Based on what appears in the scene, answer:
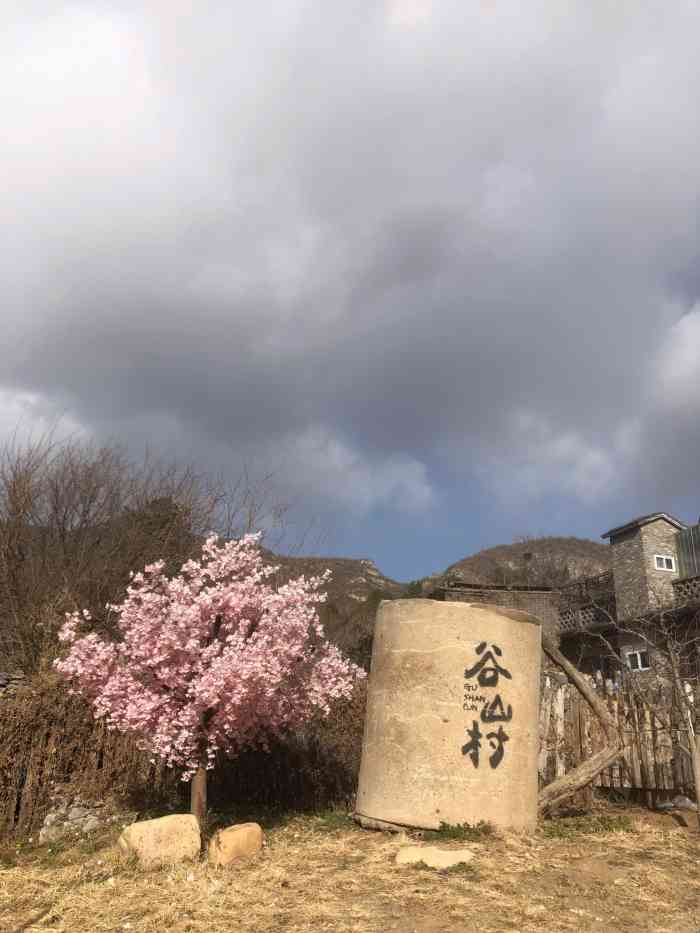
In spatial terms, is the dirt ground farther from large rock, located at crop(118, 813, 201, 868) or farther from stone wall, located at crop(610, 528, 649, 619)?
stone wall, located at crop(610, 528, 649, 619)

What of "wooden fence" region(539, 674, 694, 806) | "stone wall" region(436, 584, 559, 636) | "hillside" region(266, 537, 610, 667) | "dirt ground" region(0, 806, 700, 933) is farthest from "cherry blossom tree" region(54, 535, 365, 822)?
"stone wall" region(436, 584, 559, 636)

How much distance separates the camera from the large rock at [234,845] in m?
7.58

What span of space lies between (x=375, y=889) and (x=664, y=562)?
2594cm

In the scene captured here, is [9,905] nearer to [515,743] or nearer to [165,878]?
[165,878]

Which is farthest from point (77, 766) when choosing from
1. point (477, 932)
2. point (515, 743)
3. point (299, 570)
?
point (299, 570)

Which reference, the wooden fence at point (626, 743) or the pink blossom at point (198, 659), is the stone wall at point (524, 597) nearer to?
the wooden fence at point (626, 743)

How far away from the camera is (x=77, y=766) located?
10.0 meters

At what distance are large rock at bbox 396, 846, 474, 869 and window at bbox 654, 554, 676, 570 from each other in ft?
80.7

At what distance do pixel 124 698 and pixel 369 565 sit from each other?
47435mm

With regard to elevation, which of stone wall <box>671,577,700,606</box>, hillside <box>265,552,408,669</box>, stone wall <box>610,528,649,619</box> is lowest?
hillside <box>265,552,408,669</box>

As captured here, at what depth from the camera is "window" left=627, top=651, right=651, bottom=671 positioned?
28375 millimetres

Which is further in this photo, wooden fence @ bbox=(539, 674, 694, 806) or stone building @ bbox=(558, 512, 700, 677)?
stone building @ bbox=(558, 512, 700, 677)

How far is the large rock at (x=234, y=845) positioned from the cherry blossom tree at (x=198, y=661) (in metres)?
0.92

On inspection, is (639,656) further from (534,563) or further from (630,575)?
(534,563)
